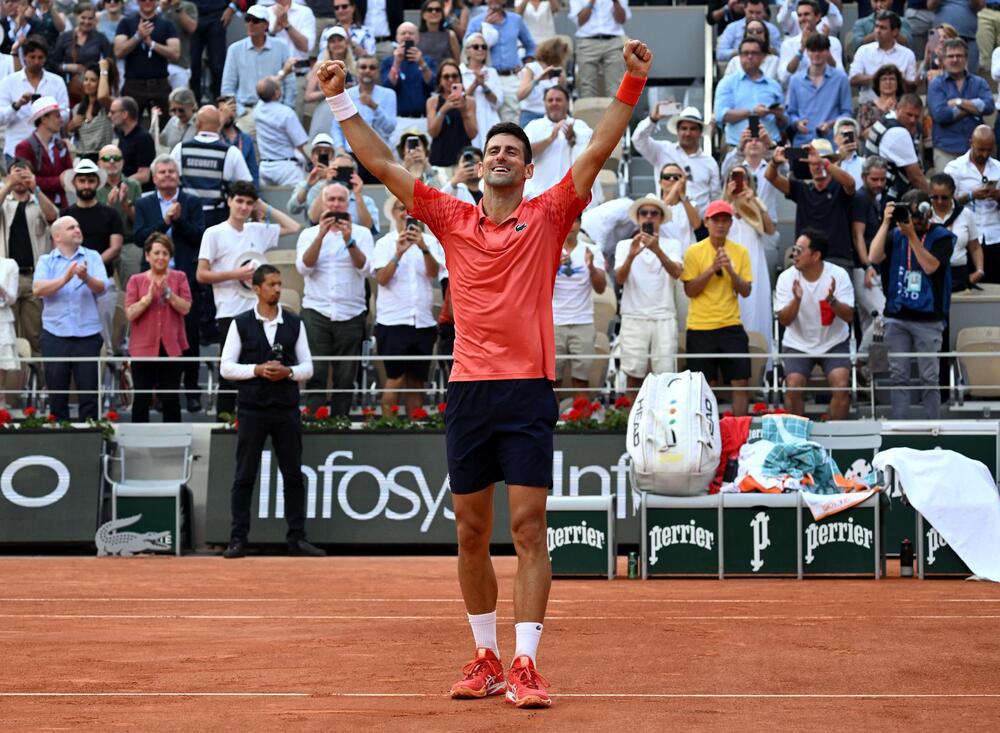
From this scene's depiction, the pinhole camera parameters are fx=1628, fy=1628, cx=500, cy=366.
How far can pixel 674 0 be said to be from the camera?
78.2 feet

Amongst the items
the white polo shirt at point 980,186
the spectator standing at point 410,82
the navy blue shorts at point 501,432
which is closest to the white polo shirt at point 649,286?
the white polo shirt at point 980,186

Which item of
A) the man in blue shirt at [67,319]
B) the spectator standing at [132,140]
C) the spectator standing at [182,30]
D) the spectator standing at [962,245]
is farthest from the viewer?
the spectator standing at [182,30]

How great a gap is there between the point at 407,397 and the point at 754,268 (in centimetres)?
367

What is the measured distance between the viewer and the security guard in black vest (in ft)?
48.3

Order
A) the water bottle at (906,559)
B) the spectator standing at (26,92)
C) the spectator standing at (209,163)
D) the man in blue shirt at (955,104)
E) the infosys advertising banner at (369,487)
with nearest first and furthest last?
the water bottle at (906,559) < the infosys advertising banner at (369,487) < the spectator standing at (209,163) < the man in blue shirt at (955,104) < the spectator standing at (26,92)

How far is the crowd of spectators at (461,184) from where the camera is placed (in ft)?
51.0

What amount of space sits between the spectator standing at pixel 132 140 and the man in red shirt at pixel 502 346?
1212 centimetres

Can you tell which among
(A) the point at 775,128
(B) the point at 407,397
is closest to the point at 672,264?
(B) the point at 407,397

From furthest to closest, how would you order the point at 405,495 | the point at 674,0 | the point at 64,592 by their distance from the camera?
1. the point at 674,0
2. the point at 405,495
3. the point at 64,592

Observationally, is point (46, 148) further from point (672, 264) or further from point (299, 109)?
point (672, 264)

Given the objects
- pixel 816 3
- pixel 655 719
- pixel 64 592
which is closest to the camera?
pixel 655 719

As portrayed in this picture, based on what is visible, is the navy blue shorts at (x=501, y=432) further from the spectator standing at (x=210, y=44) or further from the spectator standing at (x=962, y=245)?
the spectator standing at (x=210, y=44)

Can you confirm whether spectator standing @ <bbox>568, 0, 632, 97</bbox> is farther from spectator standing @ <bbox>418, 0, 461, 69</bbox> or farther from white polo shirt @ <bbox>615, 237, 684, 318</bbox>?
white polo shirt @ <bbox>615, 237, 684, 318</bbox>

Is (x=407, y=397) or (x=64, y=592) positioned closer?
(x=64, y=592)
